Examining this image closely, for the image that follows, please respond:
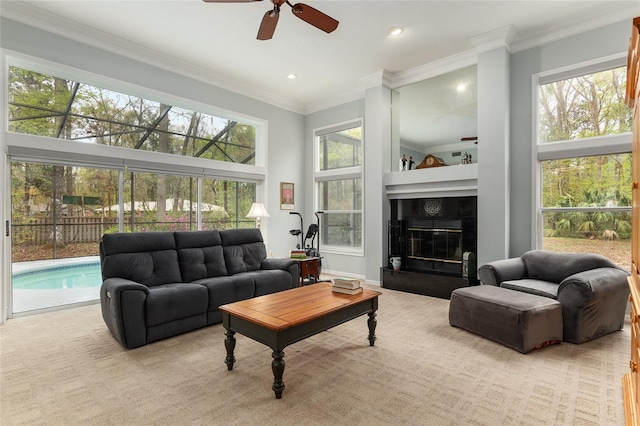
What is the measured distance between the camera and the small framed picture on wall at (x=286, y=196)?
6387 mm

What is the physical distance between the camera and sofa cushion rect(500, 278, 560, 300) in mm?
3152

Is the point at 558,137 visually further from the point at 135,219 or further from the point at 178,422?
the point at 135,219

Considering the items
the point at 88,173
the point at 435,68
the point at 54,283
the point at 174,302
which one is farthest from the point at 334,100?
the point at 54,283

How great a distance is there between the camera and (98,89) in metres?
4.30

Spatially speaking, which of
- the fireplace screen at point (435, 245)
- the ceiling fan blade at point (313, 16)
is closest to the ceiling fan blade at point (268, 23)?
the ceiling fan blade at point (313, 16)

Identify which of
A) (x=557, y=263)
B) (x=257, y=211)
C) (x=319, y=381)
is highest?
(x=257, y=211)

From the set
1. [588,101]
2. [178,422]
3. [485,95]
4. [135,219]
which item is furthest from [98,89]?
[588,101]

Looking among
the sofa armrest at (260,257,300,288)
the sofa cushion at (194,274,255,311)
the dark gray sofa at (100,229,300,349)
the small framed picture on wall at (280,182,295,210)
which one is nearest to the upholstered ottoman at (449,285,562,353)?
the sofa armrest at (260,257,300,288)

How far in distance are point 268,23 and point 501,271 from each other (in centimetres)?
358

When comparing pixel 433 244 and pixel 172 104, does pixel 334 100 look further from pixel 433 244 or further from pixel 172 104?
pixel 433 244

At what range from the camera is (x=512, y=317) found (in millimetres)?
2762

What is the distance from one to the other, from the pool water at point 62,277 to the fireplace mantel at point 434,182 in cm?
458

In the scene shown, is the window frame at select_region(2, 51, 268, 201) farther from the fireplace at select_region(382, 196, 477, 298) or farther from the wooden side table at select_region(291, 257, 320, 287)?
the fireplace at select_region(382, 196, 477, 298)

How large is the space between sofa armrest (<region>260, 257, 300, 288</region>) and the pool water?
2.34 meters
